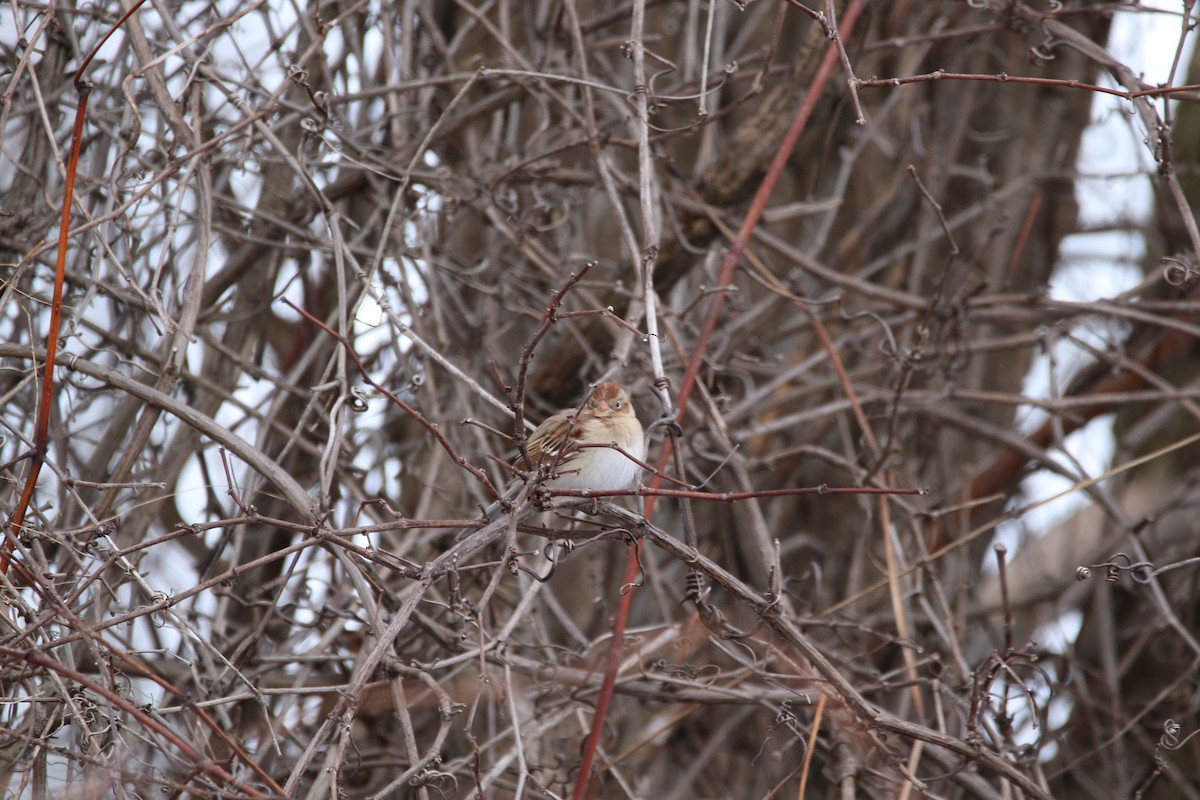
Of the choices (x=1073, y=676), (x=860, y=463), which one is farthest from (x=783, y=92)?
(x=1073, y=676)

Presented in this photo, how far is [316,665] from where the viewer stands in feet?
13.1

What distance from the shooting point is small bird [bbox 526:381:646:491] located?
338cm

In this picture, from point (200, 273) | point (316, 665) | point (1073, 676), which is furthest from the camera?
point (1073, 676)

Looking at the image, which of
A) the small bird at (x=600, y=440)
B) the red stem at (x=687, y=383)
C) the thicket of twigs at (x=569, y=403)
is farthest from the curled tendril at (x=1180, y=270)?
the small bird at (x=600, y=440)

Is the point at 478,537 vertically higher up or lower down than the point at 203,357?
lower down

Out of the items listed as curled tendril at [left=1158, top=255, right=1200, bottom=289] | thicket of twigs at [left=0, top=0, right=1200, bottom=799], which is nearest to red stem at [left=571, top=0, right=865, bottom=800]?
thicket of twigs at [left=0, top=0, right=1200, bottom=799]

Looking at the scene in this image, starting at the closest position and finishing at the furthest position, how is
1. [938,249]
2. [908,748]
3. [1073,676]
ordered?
[908,748], [1073,676], [938,249]

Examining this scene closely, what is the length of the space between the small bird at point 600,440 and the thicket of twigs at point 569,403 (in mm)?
149

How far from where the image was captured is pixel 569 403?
4703 mm

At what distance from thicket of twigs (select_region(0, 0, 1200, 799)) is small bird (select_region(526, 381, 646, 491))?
149 millimetres

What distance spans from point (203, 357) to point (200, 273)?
4.20 ft

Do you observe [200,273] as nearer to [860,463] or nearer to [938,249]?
[860,463]

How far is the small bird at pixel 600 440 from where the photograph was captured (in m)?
3.38

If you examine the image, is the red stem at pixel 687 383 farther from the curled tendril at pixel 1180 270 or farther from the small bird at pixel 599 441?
the curled tendril at pixel 1180 270
